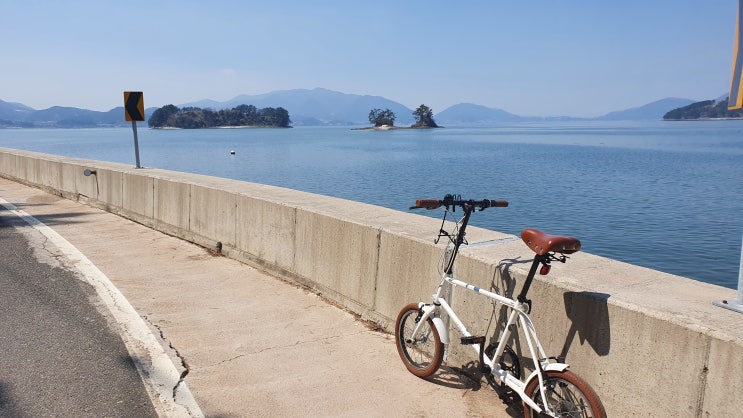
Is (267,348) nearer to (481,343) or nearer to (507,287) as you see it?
(481,343)

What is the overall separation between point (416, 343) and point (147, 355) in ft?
7.23

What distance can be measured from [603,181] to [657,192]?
6487 mm

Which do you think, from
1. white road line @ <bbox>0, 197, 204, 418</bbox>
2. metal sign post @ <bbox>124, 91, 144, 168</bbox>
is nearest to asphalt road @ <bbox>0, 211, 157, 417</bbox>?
white road line @ <bbox>0, 197, 204, 418</bbox>

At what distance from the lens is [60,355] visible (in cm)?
510

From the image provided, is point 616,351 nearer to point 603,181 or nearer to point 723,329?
point 723,329

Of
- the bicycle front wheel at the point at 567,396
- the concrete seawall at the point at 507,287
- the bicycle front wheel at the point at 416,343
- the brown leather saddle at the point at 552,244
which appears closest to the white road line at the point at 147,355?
the bicycle front wheel at the point at 416,343

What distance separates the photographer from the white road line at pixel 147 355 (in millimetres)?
4285

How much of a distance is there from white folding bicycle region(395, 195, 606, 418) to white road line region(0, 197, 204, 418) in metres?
1.70

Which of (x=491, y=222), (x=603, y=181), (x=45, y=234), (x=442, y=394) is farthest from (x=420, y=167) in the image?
(x=442, y=394)

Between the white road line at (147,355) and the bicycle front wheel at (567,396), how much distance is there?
85.4 inches

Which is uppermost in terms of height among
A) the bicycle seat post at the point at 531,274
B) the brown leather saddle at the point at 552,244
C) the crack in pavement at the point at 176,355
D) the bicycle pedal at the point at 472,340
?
the brown leather saddle at the point at 552,244

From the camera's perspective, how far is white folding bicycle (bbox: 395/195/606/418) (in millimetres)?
3480

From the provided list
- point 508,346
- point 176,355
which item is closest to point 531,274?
point 508,346

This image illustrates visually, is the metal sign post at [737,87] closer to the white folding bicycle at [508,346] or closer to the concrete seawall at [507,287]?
the concrete seawall at [507,287]
